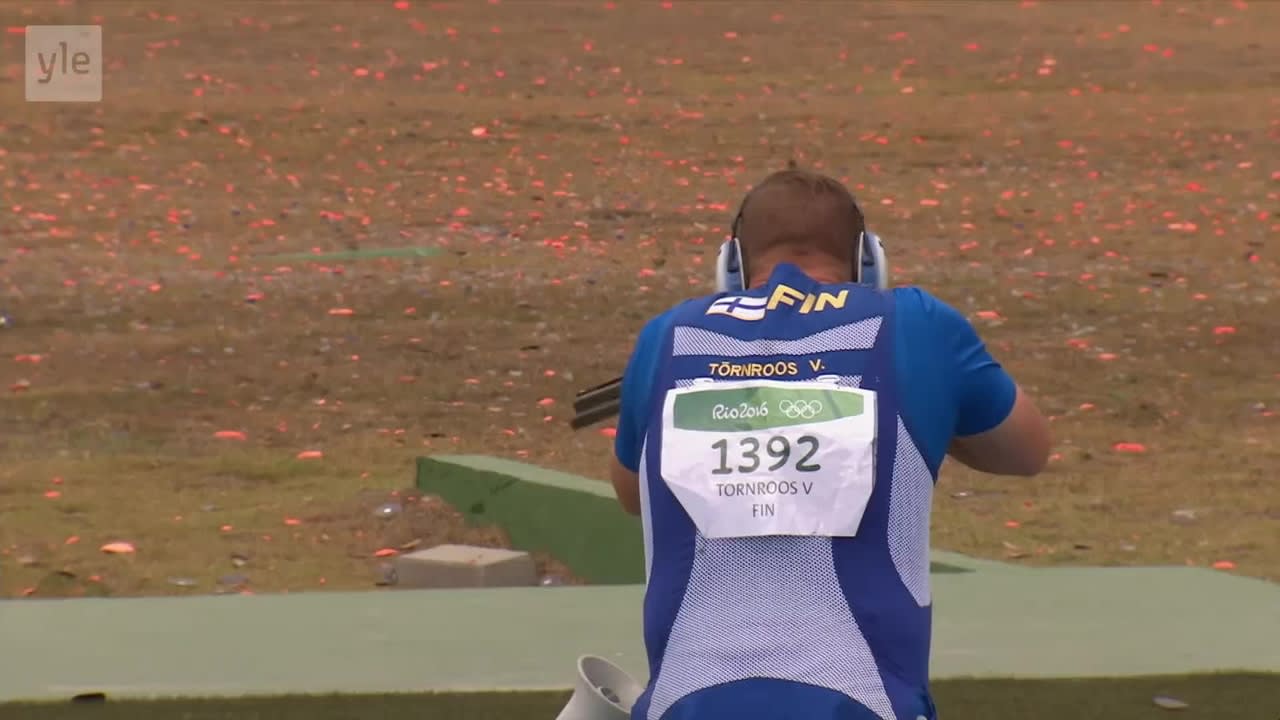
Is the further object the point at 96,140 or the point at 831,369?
the point at 96,140

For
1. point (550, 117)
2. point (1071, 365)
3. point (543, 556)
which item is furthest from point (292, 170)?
point (543, 556)

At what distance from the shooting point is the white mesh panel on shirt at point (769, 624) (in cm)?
253

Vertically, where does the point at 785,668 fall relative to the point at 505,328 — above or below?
above

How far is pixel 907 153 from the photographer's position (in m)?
17.1

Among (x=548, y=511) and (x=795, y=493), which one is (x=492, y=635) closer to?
(x=795, y=493)

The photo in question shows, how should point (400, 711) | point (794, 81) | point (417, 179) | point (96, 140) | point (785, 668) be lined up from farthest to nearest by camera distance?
point (794, 81), point (96, 140), point (417, 179), point (400, 711), point (785, 668)

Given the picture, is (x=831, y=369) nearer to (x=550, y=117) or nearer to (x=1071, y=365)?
(x=1071, y=365)

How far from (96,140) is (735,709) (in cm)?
1569

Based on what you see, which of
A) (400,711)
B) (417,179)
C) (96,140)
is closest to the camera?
(400,711)

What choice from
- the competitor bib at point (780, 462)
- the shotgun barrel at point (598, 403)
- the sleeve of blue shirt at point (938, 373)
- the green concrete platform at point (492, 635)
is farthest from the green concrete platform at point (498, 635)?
the competitor bib at point (780, 462)

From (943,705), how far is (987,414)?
134 centimetres

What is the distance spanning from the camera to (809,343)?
8.51ft

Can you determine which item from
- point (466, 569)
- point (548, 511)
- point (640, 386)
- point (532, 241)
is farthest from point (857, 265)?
point (532, 241)

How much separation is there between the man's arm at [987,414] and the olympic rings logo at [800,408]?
0.20 metres
